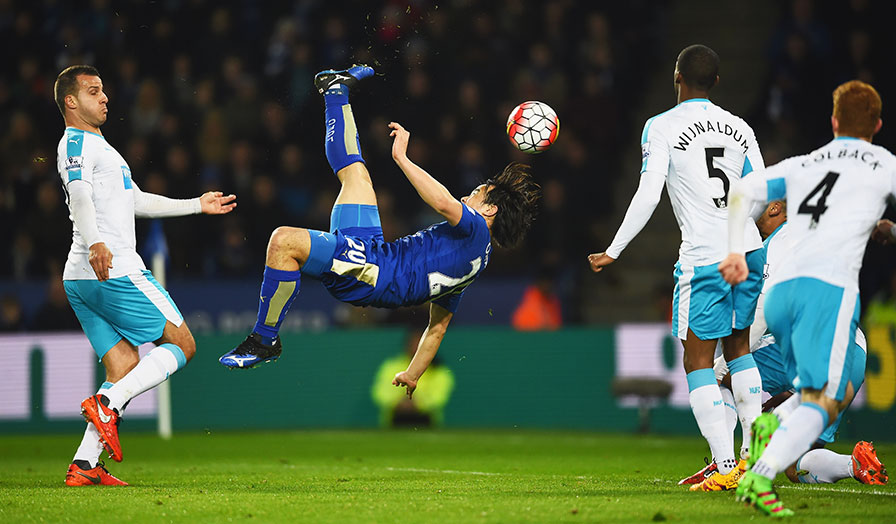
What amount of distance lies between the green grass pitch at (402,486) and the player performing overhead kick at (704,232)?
68 centimetres

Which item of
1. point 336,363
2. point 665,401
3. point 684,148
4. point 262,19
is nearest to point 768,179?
point 684,148

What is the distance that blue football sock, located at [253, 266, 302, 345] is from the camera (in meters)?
7.33

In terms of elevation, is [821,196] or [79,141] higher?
[79,141]

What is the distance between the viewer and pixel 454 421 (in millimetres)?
15508

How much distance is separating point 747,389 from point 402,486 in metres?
2.38

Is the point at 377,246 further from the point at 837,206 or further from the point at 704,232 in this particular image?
the point at 837,206

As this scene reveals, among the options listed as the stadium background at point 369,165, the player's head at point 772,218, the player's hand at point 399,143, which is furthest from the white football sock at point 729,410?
the stadium background at point 369,165

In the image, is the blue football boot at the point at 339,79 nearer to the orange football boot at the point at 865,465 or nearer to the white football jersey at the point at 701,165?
the white football jersey at the point at 701,165

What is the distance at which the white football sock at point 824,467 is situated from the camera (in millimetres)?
7883

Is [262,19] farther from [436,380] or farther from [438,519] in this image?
[438,519]

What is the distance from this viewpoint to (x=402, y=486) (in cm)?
785

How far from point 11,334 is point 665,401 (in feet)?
28.0

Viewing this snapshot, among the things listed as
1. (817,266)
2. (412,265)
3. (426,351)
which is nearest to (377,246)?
(412,265)

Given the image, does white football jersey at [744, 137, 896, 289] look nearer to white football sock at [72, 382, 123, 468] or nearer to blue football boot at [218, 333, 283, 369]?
blue football boot at [218, 333, 283, 369]
